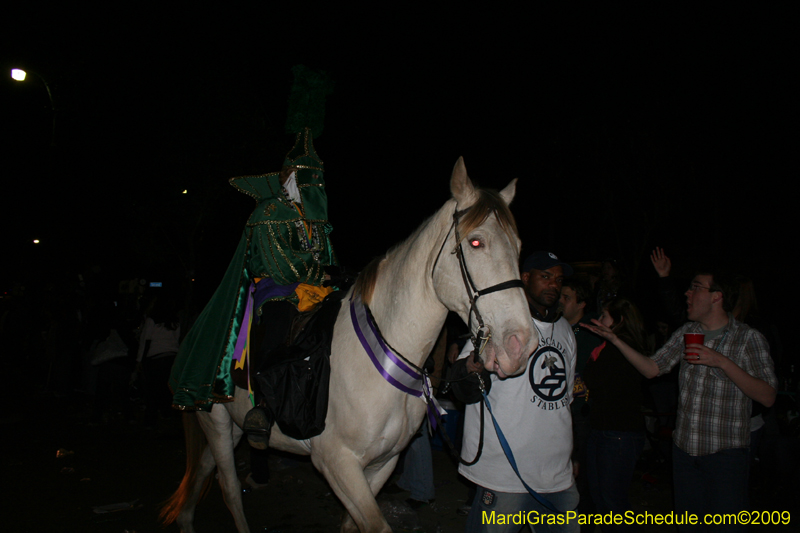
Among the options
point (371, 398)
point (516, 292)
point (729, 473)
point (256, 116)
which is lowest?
point (729, 473)

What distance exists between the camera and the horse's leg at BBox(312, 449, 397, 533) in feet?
8.84

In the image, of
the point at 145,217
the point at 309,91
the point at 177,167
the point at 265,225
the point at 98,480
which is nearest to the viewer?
the point at 265,225

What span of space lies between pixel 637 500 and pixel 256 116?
704 inches

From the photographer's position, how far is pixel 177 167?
18.6 metres

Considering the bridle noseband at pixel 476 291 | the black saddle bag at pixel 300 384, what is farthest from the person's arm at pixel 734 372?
the black saddle bag at pixel 300 384

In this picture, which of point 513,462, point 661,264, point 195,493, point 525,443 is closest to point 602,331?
point 661,264

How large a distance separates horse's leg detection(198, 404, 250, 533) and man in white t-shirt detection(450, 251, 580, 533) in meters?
2.08

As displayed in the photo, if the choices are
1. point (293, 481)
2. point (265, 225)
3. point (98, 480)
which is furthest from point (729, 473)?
point (98, 480)

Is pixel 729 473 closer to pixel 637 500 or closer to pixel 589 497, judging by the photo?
pixel 589 497

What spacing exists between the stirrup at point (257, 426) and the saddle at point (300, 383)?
0.46 feet

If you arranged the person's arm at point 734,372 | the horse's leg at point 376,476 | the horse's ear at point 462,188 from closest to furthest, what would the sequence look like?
the horse's ear at point 462,188, the person's arm at point 734,372, the horse's leg at point 376,476

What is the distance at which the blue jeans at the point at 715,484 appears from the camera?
3.06 metres

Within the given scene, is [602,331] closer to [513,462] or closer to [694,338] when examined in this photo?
[694,338]

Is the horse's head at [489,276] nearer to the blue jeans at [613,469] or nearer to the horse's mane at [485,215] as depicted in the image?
the horse's mane at [485,215]
